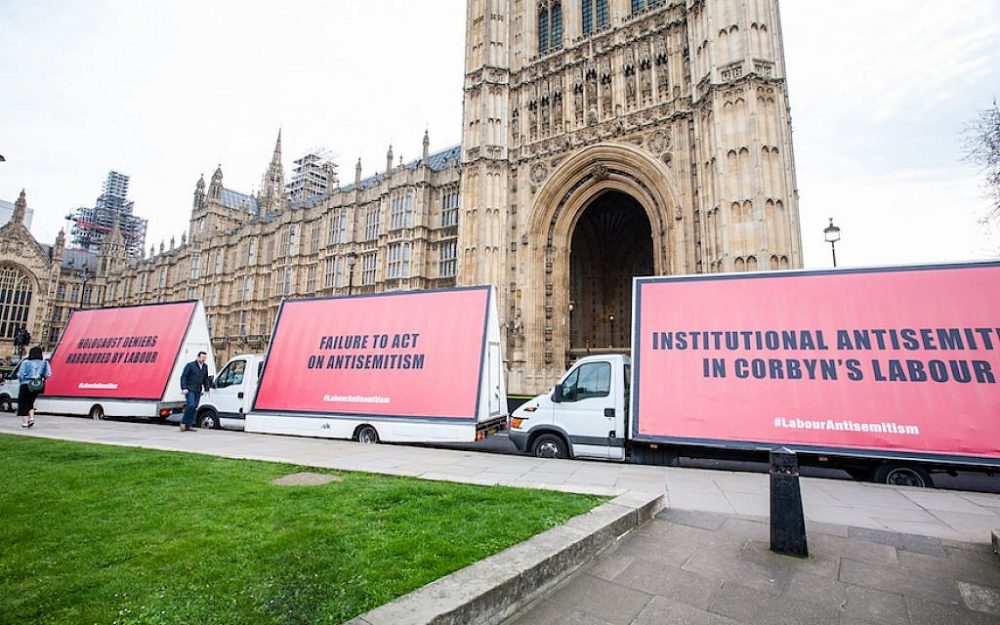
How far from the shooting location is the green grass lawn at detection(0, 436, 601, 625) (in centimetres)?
249

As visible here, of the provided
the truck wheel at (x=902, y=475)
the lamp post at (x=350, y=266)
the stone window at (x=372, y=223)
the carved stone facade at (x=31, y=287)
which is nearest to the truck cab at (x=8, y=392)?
the lamp post at (x=350, y=266)

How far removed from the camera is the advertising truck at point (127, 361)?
13.7 metres

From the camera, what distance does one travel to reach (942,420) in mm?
6801

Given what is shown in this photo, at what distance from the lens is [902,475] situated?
720 cm

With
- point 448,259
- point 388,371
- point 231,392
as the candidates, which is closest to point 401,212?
point 448,259

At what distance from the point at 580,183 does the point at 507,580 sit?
73.2 ft

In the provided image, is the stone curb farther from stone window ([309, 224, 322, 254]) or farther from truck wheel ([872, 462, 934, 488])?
stone window ([309, 224, 322, 254])

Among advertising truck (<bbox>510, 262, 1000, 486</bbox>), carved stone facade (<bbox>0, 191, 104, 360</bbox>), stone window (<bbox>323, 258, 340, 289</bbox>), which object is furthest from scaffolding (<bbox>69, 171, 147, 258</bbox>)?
advertising truck (<bbox>510, 262, 1000, 486</bbox>)

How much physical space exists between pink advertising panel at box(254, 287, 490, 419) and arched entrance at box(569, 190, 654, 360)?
1961 centimetres

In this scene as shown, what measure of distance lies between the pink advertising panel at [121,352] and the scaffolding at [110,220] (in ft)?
244

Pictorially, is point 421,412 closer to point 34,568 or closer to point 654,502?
point 654,502

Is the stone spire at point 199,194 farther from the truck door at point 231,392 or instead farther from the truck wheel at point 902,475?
the truck wheel at point 902,475

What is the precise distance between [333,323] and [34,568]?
30.0 feet

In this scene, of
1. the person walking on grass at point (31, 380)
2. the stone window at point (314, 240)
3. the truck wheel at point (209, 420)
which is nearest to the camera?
the person walking on grass at point (31, 380)
